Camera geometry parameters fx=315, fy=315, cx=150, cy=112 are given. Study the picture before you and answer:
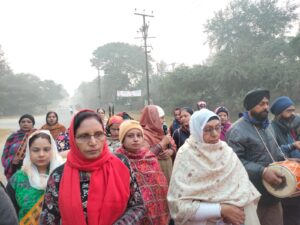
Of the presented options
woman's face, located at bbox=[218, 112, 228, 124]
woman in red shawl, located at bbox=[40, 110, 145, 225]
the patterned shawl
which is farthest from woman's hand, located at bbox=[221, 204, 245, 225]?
woman's face, located at bbox=[218, 112, 228, 124]

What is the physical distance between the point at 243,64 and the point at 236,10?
Answer: 10865mm

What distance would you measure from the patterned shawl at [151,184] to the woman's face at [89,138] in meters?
0.92

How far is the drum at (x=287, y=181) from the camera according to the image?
2.88m

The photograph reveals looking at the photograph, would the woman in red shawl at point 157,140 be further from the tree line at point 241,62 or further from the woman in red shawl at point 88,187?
the tree line at point 241,62

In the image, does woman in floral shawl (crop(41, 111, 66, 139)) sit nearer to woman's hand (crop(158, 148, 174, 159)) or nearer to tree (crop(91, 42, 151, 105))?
woman's hand (crop(158, 148, 174, 159))

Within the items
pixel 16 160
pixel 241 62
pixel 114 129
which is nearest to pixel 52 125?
pixel 16 160

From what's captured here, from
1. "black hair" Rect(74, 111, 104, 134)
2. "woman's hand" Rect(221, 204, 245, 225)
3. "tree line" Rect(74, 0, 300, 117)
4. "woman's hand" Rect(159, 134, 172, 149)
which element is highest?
"tree line" Rect(74, 0, 300, 117)

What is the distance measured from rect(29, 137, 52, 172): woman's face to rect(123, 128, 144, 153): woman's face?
2.38ft

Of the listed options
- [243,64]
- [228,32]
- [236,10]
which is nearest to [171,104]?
[243,64]

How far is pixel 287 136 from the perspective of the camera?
390 cm

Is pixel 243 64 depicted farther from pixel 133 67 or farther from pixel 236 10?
pixel 133 67

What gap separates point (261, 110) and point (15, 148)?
11.4 ft

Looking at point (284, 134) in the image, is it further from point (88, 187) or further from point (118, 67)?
point (118, 67)

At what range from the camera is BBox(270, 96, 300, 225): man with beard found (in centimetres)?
368
